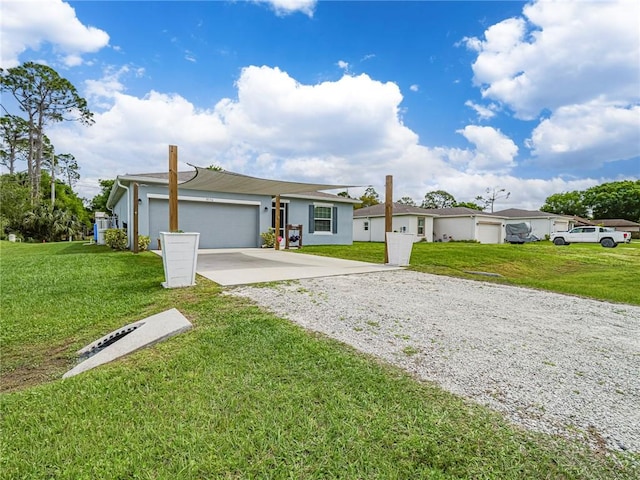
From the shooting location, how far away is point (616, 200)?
155 ft

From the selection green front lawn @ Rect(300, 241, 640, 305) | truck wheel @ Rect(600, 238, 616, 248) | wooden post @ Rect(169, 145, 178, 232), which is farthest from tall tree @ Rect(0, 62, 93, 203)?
truck wheel @ Rect(600, 238, 616, 248)

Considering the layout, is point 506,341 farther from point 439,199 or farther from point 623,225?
point 623,225

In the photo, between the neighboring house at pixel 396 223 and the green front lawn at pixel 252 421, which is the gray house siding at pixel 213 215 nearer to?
the neighboring house at pixel 396 223

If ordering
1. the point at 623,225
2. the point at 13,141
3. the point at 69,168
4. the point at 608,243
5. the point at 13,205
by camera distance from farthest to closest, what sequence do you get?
the point at 623,225, the point at 69,168, the point at 13,141, the point at 13,205, the point at 608,243

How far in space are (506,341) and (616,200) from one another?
200 ft

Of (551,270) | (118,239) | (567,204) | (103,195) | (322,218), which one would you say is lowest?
(551,270)

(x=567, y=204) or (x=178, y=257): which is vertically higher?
(x=567, y=204)

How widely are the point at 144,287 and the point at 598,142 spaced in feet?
73.8

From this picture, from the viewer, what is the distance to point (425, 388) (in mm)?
2219

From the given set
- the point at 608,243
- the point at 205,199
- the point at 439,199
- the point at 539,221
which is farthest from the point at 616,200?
the point at 205,199

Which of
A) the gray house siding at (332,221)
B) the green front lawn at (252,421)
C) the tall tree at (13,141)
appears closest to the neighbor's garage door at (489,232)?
the gray house siding at (332,221)

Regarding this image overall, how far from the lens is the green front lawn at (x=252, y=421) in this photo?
1.51 meters

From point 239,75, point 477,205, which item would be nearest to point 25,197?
point 239,75

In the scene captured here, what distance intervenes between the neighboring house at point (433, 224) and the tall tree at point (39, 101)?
85.9 feet
